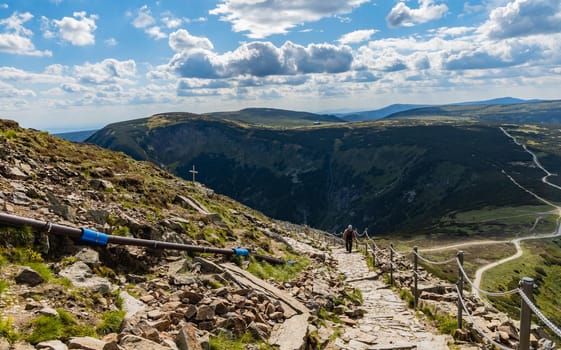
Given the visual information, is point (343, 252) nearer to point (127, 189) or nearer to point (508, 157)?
point (127, 189)

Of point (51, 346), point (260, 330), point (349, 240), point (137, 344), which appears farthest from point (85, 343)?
point (349, 240)

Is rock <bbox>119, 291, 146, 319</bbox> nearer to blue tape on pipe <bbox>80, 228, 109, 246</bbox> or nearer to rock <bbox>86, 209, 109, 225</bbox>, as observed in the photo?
blue tape on pipe <bbox>80, 228, 109, 246</bbox>

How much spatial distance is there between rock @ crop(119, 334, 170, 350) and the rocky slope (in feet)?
Answer: 0.05

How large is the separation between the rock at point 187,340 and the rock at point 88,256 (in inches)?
171

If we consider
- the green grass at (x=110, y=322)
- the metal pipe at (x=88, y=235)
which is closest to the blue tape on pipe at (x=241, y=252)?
the metal pipe at (x=88, y=235)

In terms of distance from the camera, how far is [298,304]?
1202cm

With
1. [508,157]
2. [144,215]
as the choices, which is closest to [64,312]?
[144,215]

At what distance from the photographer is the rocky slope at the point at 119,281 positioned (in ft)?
23.0

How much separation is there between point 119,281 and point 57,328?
3825 millimetres

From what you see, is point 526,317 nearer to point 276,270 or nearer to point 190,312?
point 190,312

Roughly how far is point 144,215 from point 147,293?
630 centimetres

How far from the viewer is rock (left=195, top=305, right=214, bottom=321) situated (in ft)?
28.3

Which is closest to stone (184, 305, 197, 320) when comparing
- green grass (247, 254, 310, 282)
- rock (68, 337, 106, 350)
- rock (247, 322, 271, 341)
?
rock (247, 322, 271, 341)

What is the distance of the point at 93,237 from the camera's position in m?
11.1
